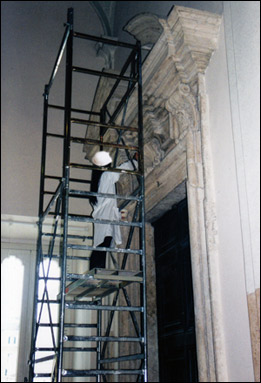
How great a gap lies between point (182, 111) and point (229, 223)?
4.45 ft

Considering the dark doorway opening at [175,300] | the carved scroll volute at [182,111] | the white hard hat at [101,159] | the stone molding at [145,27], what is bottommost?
the dark doorway opening at [175,300]

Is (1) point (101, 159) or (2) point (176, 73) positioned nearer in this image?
(1) point (101, 159)

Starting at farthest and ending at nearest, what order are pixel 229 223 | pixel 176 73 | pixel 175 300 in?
1. pixel 175 300
2. pixel 176 73
3. pixel 229 223

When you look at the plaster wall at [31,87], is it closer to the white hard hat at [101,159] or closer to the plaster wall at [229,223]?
the white hard hat at [101,159]

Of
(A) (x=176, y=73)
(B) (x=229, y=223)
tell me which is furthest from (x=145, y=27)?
(B) (x=229, y=223)

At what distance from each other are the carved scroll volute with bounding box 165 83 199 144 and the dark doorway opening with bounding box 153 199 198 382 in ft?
2.75

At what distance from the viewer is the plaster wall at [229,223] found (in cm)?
367

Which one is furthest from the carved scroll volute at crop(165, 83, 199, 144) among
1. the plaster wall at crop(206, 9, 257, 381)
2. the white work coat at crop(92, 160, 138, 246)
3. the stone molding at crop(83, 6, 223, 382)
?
the white work coat at crop(92, 160, 138, 246)

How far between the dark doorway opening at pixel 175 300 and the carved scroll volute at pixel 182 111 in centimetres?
84

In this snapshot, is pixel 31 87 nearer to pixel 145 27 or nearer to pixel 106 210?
pixel 145 27

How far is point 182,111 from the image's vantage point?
15.9 feet

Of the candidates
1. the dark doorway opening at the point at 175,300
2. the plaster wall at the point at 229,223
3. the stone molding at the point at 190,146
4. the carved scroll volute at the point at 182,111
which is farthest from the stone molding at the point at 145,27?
the dark doorway opening at the point at 175,300

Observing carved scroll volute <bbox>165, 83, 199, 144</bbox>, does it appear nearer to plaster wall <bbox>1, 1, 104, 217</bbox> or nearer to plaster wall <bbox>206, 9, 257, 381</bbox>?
plaster wall <bbox>206, 9, 257, 381</bbox>

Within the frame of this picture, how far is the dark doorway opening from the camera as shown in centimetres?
502
